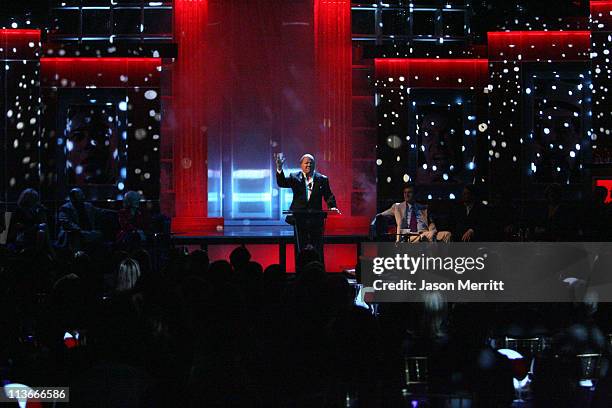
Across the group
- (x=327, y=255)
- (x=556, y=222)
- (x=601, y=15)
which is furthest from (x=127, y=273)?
(x=601, y=15)

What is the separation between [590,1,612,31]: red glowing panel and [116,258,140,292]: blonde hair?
6544mm

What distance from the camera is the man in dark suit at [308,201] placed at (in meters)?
7.35

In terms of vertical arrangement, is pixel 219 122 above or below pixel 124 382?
above

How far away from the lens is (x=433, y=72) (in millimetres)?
9945

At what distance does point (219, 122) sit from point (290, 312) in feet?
24.0

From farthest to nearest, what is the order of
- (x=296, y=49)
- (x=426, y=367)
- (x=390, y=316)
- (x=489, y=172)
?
(x=296, y=49) < (x=489, y=172) < (x=390, y=316) < (x=426, y=367)

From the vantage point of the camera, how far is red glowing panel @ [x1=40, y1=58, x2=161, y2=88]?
9.76m

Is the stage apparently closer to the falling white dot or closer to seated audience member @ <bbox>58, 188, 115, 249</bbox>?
seated audience member @ <bbox>58, 188, 115, 249</bbox>

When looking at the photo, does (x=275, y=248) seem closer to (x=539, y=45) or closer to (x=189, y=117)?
(x=189, y=117)

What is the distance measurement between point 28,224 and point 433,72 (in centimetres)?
493

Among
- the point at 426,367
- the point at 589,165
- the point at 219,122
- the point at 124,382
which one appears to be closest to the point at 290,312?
the point at 426,367

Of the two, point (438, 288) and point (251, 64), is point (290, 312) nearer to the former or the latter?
point (438, 288)

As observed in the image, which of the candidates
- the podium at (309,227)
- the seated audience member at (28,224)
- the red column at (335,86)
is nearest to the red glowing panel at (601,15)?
the red column at (335,86)

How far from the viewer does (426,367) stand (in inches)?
126
